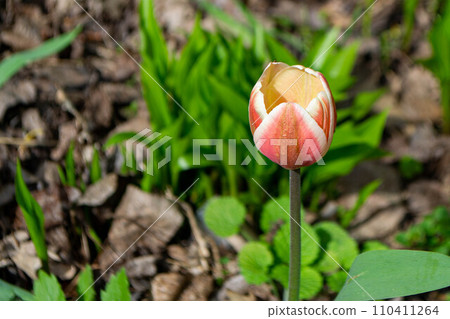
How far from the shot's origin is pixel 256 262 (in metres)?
1.09

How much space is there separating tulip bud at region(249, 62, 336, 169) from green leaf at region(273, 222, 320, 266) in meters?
0.34

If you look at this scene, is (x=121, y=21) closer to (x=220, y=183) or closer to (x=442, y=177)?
(x=220, y=183)

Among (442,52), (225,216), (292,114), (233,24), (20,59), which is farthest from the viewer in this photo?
(233,24)

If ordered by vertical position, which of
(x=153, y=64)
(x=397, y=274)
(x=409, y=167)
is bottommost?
(x=397, y=274)

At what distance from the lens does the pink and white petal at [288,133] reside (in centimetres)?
70

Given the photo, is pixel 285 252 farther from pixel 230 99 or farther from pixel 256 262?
pixel 230 99

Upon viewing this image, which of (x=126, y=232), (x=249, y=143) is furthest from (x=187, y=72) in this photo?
(x=126, y=232)

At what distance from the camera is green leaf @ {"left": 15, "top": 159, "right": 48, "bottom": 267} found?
1052 millimetres

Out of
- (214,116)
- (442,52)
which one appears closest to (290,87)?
(214,116)

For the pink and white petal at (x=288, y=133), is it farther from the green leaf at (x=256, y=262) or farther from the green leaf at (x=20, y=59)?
the green leaf at (x=20, y=59)

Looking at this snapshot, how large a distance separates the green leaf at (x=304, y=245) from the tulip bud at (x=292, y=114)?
0.34 metres

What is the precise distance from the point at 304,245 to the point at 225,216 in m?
0.21

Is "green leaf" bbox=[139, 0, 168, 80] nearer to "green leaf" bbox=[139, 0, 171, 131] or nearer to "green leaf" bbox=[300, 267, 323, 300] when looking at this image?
"green leaf" bbox=[139, 0, 171, 131]

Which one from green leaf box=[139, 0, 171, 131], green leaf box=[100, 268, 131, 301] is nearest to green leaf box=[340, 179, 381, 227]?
green leaf box=[139, 0, 171, 131]
